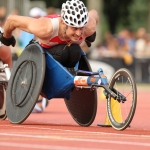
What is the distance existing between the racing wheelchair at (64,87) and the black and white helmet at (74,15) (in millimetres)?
583

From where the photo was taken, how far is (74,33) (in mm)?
11023

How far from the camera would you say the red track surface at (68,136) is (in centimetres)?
852

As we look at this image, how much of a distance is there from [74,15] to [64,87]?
1045mm

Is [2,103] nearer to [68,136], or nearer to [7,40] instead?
[7,40]

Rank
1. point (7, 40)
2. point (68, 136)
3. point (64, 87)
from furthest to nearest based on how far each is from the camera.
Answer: point (7, 40)
point (64, 87)
point (68, 136)

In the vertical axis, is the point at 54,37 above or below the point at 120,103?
above

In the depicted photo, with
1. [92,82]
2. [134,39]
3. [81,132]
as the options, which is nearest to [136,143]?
[81,132]

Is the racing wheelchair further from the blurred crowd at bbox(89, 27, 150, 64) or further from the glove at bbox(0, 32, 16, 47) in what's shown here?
the blurred crowd at bbox(89, 27, 150, 64)

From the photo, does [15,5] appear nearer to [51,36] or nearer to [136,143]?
[51,36]

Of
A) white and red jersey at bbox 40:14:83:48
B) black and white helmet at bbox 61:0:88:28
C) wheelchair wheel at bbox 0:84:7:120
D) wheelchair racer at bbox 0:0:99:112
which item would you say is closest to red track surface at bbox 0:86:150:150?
wheelchair wheel at bbox 0:84:7:120

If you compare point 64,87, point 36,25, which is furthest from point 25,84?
point 36,25

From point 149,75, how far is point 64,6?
16.9 m

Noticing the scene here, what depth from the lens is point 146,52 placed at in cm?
2920

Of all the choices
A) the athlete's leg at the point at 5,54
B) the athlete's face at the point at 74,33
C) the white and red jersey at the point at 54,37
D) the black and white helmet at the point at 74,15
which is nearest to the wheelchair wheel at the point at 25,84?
the white and red jersey at the point at 54,37
